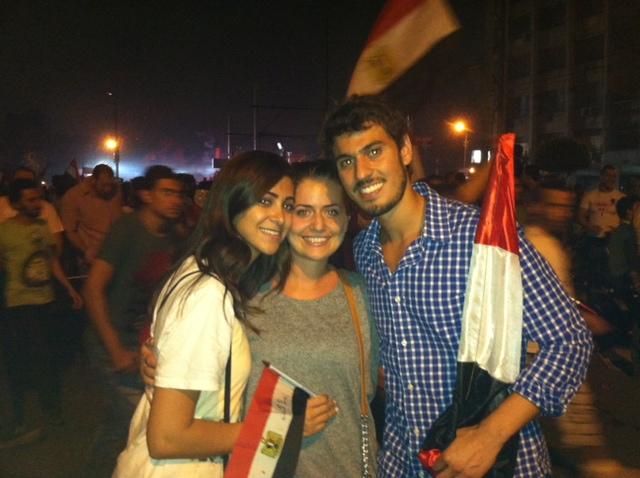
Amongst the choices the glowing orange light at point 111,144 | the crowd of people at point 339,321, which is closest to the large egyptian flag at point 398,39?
the crowd of people at point 339,321

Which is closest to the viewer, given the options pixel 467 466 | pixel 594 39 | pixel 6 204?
pixel 467 466

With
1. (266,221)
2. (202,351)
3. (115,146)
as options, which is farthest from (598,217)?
(115,146)

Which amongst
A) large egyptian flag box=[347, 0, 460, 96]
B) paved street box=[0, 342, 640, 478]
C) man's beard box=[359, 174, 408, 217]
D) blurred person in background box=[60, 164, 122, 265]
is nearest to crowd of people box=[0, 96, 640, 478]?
man's beard box=[359, 174, 408, 217]

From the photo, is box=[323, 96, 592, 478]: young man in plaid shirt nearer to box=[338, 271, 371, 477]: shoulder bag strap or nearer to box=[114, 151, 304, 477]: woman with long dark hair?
box=[338, 271, 371, 477]: shoulder bag strap

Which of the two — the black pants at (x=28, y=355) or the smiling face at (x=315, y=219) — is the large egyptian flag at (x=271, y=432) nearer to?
the smiling face at (x=315, y=219)

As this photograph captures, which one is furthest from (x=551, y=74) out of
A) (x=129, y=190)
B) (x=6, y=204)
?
(x=6, y=204)

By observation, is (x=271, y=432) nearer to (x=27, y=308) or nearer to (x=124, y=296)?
(x=124, y=296)

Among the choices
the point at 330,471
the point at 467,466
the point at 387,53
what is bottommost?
the point at 330,471

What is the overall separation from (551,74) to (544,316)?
46.9 m

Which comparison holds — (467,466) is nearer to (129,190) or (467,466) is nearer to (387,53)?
(387,53)

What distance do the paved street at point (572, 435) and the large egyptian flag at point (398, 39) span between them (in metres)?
2.55

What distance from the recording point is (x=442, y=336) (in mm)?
2271

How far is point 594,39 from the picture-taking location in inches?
1623

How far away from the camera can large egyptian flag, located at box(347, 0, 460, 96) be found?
3.09 metres
